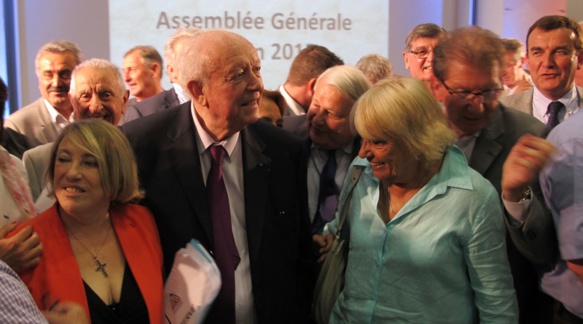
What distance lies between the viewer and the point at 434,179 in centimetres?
A: 249

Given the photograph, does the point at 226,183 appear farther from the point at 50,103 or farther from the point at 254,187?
the point at 50,103

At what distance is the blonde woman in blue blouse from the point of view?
2406 millimetres

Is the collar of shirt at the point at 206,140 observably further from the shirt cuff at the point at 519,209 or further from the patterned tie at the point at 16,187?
the shirt cuff at the point at 519,209

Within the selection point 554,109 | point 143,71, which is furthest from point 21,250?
point 143,71

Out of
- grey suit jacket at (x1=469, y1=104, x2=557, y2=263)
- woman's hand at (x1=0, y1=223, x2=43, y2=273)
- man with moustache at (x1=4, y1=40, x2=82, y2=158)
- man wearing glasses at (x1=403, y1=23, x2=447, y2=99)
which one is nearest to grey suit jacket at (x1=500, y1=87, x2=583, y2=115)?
man wearing glasses at (x1=403, y1=23, x2=447, y2=99)

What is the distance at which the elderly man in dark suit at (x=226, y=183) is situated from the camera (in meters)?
2.64

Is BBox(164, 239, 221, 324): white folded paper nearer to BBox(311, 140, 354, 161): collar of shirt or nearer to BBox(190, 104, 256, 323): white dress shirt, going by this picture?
BBox(190, 104, 256, 323): white dress shirt

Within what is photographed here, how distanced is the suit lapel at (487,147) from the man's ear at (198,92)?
1049 mm

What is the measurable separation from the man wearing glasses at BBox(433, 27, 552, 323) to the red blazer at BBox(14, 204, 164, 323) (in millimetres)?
1225

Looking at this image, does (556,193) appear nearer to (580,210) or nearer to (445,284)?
(580,210)

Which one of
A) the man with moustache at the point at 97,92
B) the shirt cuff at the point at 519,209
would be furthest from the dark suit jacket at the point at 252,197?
the man with moustache at the point at 97,92

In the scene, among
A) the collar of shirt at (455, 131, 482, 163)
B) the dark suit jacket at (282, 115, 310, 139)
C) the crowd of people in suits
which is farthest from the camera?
the dark suit jacket at (282, 115, 310, 139)

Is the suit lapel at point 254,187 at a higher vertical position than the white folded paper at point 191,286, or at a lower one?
higher

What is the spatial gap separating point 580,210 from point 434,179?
1.58 ft
